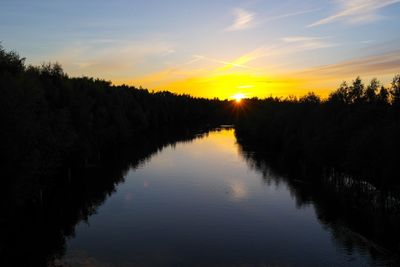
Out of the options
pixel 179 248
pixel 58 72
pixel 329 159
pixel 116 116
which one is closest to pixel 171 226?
pixel 179 248

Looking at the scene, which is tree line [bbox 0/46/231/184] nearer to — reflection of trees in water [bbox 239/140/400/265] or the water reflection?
the water reflection

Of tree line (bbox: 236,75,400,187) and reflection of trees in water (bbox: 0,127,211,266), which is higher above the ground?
tree line (bbox: 236,75,400,187)

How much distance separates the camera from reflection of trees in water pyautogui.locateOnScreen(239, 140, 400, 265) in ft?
162

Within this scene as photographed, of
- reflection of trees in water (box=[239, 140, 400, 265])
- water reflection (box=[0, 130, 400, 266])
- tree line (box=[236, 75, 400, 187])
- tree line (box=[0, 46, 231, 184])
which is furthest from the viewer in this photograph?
tree line (box=[236, 75, 400, 187])

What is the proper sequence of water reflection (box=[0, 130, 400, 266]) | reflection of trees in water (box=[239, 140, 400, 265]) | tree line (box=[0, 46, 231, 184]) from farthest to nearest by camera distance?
reflection of trees in water (box=[239, 140, 400, 265]) < water reflection (box=[0, 130, 400, 266]) < tree line (box=[0, 46, 231, 184])

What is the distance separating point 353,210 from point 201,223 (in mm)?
23608

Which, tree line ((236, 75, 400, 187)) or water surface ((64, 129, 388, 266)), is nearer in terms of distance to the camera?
water surface ((64, 129, 388, 266))

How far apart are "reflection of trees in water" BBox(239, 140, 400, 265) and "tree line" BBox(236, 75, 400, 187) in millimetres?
2943

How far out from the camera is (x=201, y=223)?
58.8 meters

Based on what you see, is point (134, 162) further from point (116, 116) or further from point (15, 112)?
point (15, 112)

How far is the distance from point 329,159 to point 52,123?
5026 cm

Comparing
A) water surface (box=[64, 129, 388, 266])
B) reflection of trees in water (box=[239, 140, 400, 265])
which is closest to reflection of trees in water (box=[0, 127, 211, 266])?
water surface (box=[64, 129, 388, 266])

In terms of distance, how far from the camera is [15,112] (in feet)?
148

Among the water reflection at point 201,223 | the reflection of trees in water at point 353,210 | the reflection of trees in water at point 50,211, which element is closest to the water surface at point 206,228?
the water reflection at point 201,223
